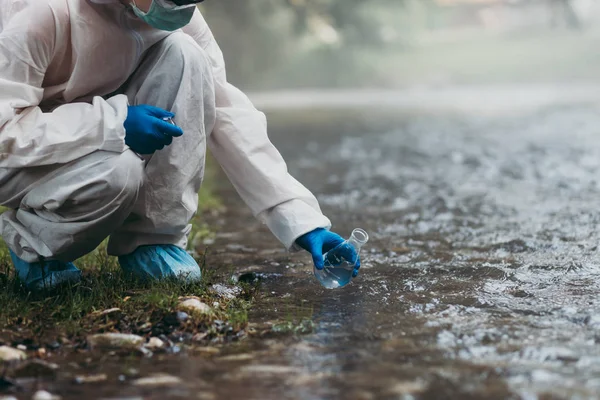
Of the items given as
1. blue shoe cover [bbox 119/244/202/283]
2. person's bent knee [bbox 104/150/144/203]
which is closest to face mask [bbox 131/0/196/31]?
person's bent knee [bbox 104/150/144/203]

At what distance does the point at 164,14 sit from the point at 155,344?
36.2 inches

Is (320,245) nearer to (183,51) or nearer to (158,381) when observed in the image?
(183,51)

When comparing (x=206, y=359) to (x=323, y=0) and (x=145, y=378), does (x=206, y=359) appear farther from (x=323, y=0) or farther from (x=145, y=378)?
(x=323, y=0)

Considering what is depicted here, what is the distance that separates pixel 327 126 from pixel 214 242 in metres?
8.61

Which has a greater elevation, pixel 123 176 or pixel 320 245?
pixel 123 176

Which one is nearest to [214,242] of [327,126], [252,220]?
[252,220]

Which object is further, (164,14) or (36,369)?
(164,14)

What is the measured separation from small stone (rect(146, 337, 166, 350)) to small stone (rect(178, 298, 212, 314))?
17 centimetres

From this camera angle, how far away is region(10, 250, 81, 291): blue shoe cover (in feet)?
8.13

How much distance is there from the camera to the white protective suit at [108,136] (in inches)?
89.7

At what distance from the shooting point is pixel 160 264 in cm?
259

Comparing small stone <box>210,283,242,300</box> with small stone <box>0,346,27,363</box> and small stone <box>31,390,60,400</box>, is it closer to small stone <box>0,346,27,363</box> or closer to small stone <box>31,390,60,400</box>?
small stone <box>0,346,27,363</box>

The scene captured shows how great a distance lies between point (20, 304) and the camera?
7.47 feet

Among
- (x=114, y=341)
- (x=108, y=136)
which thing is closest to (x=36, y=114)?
(x=108, y=136)
